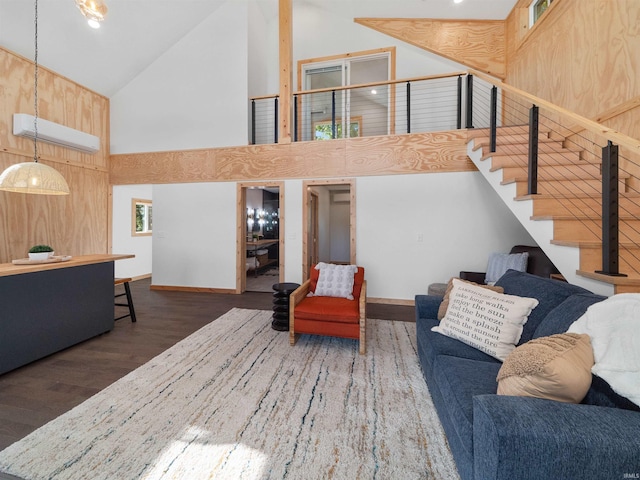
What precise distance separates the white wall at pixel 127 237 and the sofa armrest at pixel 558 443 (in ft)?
23.5

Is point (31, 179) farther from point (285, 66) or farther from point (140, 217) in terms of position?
point (140, 217)

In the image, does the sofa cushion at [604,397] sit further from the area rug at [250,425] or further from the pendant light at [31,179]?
the pendant light at [31,179]

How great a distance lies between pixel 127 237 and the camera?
6.33m

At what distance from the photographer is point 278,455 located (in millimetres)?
1541

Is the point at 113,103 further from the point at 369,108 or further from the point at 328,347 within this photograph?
the point at 328,347

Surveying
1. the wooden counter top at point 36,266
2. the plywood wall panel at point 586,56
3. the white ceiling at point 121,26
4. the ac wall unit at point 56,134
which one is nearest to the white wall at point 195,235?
the ac wall unit at point 56,134

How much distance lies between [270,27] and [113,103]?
377 centimetres

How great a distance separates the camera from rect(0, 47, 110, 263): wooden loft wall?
417cm

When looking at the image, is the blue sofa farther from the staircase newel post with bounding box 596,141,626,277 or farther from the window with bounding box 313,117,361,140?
the window with bounding box 313,117,361,140

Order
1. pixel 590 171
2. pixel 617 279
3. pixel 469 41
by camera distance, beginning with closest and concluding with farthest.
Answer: pixel 617 279 < pixel 590 171 < pixel 469 41

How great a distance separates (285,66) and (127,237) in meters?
5.05

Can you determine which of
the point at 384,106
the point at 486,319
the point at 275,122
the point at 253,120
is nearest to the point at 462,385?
the point at 486,319

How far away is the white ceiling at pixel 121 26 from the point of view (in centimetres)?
397

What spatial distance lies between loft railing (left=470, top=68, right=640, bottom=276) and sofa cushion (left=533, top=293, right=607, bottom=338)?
658 mm
